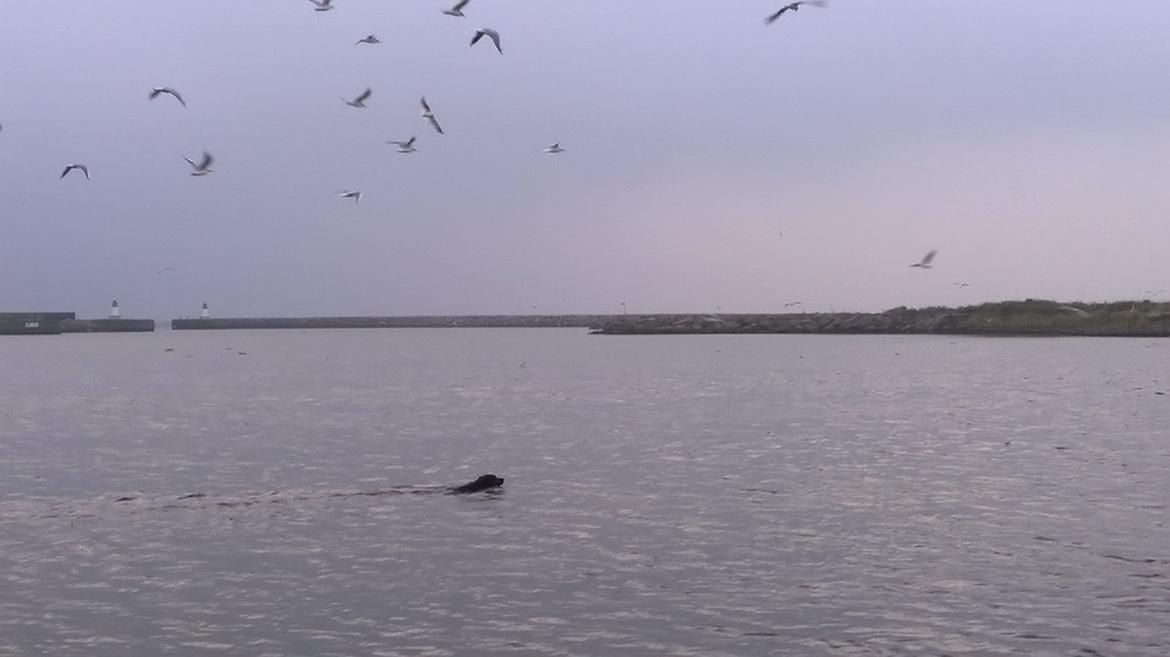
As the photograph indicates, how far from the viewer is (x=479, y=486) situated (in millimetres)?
19000

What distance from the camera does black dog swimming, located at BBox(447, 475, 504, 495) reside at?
1895 centimetres

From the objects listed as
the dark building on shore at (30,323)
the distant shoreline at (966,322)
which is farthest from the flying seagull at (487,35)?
the dark building on shore at (30,323)

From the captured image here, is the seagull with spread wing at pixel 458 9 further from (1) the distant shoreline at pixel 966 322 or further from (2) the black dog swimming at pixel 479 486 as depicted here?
(1) the distant shoreline at pixel 966 322

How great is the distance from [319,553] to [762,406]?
22479mm

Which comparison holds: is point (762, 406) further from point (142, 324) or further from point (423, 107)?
point (142, 324)

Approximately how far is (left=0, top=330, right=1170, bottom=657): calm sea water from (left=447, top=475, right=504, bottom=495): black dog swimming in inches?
17.5

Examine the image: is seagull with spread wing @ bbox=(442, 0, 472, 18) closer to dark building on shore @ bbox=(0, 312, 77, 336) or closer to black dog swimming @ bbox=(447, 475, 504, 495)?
black dog swimming @ bbox=(447, 475, 504, 495)

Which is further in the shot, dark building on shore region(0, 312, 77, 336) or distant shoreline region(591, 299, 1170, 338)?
dark building on shore region(0, 312, 77, 336)

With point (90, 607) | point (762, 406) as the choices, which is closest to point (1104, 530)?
point (90, 607)

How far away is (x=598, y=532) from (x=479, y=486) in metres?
3.77

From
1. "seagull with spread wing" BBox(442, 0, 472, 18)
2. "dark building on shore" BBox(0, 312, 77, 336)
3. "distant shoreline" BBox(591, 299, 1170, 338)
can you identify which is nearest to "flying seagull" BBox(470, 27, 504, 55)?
"seagull with spread wing" BBox(442, 0, 472, 18)

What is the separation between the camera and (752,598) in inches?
481

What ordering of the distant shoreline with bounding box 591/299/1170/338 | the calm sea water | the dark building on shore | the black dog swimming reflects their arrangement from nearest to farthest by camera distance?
the calm sea water, the black dog swimming, the distant shoreline with bounding box 591/299/1170/338, the dark building on shore

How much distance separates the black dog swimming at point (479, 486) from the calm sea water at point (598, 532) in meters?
0.45
